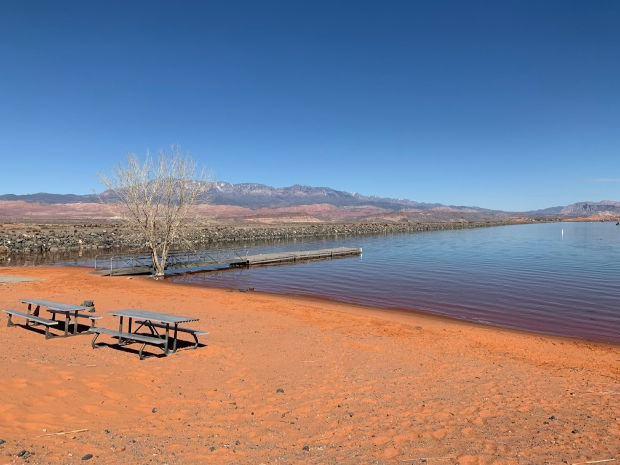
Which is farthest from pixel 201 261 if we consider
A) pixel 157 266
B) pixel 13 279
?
pixel 13 279

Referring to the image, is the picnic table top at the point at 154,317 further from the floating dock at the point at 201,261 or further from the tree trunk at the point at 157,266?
the tree trunk at the point at 157,266

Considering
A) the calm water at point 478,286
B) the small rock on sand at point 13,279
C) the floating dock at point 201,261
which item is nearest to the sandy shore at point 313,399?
the calm water at point 478,286

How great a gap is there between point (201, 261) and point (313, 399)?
2469 cm

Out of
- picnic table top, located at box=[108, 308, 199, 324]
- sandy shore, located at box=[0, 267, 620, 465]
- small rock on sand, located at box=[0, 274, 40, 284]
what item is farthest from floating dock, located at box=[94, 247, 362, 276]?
picnic table top, located at box=[108, 308, 199, 324]

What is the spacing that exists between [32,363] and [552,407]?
947cm

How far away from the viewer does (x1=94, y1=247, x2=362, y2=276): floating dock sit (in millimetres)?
25609

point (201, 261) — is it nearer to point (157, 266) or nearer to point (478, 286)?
point (157, 266)

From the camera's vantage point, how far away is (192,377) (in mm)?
8039

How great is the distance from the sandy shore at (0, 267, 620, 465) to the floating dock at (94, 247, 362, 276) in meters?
13.8

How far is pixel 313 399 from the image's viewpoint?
7.12m

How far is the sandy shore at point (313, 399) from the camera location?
5.31 metres

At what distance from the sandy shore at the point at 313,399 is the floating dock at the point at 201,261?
13.8 metres

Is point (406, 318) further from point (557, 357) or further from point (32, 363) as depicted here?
point (32, 363)

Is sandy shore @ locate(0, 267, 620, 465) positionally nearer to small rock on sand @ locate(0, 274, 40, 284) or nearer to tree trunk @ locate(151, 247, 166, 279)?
small rock on sand @ locate(0, 274, 40, 284)
